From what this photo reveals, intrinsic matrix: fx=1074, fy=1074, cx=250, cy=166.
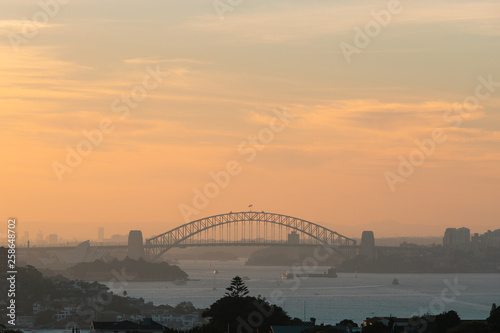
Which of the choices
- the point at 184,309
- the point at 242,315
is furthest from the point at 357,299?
the point at 242,315

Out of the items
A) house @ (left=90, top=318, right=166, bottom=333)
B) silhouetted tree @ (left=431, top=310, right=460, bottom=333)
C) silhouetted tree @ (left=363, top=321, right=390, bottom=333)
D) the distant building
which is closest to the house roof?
house @ (left=90, top=318, right=166, bottom=333)

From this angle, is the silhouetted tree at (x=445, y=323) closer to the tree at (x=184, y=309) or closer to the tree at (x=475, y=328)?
the tree at (x=475, y=328)

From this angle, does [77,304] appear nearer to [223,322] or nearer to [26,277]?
[26,277]

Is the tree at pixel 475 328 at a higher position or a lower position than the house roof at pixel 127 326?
lower

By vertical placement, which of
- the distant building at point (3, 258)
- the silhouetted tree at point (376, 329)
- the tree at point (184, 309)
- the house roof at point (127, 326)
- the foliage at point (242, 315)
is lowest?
the silhouetted tree at point (376, 329)

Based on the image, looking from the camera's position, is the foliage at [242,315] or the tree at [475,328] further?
the foliage at [242,315]

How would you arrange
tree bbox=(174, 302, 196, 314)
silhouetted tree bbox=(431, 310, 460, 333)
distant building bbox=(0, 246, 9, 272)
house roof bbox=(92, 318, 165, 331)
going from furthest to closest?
distant building bbox=(0, 246, 9, 272) → tree bbox=(174, 302, 196, 314) → house roof bbox=(92, 318, 165, 331) → silhouetted tree bbox=(431, 310, 460, 333)

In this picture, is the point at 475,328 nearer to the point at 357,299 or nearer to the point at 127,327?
the point at 127,327

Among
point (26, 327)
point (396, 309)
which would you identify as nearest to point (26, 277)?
point (26, 327)

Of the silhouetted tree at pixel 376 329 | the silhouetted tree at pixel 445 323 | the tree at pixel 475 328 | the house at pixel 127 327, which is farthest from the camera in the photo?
the house at pixel 127 327

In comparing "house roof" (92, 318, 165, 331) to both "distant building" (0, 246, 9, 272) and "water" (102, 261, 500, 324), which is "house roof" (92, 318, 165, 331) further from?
"distant building" (0, 246, 9, 272)

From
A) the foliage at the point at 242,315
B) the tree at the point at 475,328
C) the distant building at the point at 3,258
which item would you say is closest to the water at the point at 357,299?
the distant building at the point at 3,258
